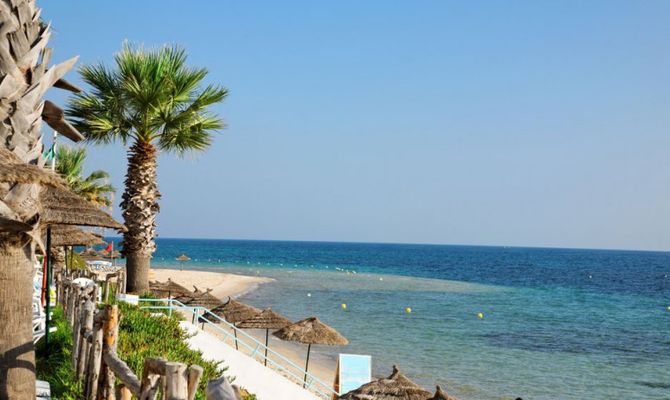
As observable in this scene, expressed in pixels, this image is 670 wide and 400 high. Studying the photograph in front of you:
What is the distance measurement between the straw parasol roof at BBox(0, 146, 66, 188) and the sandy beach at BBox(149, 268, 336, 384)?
17111mm

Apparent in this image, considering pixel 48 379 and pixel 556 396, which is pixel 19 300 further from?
pixel 556 396

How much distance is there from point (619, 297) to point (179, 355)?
66609mm

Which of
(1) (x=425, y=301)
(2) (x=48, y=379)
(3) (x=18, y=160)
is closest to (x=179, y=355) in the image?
(2) (x=48, y=379)

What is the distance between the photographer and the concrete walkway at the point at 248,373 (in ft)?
46.9

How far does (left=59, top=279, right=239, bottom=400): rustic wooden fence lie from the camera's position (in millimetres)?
4984

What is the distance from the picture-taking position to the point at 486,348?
3145 centimetres

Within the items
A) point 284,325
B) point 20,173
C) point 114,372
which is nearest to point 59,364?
point 114,372

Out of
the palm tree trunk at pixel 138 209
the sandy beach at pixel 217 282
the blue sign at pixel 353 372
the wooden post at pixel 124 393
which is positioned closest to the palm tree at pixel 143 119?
the palm tree trunk at pixel 138 209

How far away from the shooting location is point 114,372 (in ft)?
22.1

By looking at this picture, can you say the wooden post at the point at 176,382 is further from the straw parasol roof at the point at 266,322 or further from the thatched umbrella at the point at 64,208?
the straw parasol roof at the point at 266,322

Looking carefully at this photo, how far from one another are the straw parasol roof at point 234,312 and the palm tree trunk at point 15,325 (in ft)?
50.9

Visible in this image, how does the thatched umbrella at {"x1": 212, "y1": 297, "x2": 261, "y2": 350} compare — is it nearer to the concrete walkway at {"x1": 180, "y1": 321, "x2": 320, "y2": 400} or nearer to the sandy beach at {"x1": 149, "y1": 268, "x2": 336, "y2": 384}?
the sandy beach at {"x1": 149, "y1": 268, "x2": 336, "y2": 384}

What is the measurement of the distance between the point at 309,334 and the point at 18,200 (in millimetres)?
14682

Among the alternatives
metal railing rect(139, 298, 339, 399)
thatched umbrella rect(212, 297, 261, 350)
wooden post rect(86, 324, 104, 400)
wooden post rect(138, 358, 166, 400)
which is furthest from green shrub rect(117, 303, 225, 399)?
thatched umbrella rect(212, 297, 261, 350)
